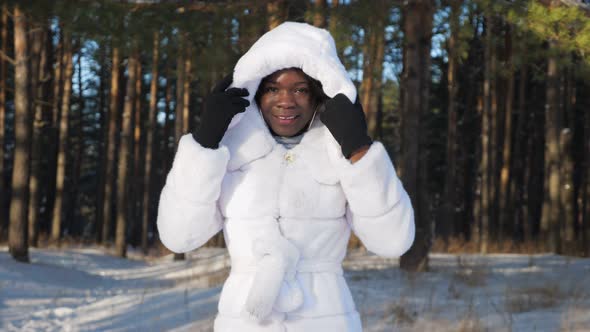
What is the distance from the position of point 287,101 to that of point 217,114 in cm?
28

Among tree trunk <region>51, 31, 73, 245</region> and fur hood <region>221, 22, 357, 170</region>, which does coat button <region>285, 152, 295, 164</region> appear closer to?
fur hood <region>221, 22, 357, 170</region>

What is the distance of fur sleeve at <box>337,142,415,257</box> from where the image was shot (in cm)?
219

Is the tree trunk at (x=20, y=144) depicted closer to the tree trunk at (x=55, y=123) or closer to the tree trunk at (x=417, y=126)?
the tree trunk at (x=417, y=126)

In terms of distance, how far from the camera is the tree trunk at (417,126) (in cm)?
835

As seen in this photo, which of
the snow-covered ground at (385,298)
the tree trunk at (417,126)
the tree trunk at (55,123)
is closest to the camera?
the snow-covered ground at (385,298)

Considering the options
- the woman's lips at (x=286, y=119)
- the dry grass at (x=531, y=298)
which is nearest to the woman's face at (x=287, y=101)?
the woman's lips at (x=286, y=119)

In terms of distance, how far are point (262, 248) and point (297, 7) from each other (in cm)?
622

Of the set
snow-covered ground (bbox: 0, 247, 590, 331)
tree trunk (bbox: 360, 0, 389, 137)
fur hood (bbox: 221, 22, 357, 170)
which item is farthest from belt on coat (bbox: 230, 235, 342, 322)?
tree trunk (bbox: 360, 0, 389, 137)

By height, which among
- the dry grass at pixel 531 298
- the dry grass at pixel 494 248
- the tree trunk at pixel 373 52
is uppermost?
the tree trunk at pixel 373 52

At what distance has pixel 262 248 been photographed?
219 centimetres

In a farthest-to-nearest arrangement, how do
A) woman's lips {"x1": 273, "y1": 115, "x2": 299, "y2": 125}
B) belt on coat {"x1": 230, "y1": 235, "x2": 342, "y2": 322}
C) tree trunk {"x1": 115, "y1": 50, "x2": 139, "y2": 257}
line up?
tree trunk {"x1": 115, "y1": 50, "x2": 139, "y2": 257}, woman's lips {"x1": 273, "y1": 115, "x2": 299, "y2": 125}, belt on coat {"x1": 230, "y1": 235, "x2": 342, "y2": 322}

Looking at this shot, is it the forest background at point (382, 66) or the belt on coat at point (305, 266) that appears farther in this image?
the forest background at point (382, 66)

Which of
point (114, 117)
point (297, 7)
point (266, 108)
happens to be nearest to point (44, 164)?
point (114, 117)

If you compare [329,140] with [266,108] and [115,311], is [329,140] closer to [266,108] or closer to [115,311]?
[266,108]
